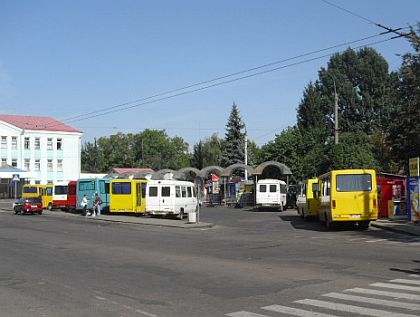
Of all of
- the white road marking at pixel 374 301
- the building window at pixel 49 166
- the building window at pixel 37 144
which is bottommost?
the white road marking at pixel 374 301

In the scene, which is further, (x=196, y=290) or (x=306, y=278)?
(x=306, y=278)

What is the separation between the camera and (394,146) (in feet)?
148

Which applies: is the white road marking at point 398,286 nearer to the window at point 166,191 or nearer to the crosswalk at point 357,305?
the crosswalk at point 357,305

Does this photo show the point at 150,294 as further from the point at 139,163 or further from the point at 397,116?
the point at 139,163

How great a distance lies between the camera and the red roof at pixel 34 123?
94.3 meters

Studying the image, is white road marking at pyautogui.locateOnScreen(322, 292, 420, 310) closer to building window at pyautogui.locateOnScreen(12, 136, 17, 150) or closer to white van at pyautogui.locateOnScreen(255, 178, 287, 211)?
white van at pyautogui.locateOnScreen(255, 178, 287, 211)

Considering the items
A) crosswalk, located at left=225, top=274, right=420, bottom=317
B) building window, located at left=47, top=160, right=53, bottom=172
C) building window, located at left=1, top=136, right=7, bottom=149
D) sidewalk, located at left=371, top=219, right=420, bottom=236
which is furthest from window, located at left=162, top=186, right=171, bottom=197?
building window, located at left=47, top=160, right=53, bottom=172

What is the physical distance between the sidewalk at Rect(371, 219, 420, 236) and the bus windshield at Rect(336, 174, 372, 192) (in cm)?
238

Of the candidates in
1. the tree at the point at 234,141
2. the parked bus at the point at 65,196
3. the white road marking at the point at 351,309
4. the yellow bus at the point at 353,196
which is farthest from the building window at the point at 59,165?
the white road marking at the point at 351,309

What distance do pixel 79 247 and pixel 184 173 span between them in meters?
47.0

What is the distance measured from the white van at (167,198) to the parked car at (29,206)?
1378cm

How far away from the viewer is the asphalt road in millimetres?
8586

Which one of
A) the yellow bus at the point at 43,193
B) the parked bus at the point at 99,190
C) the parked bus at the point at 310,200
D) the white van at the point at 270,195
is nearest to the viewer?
the parked bus at the point at 310,200

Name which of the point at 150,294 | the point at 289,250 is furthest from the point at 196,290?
the point at 289,250
